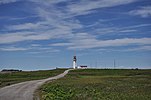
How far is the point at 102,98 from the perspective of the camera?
111 feet

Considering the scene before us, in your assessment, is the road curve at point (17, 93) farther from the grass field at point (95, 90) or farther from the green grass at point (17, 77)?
the green grass at point (17, 77)

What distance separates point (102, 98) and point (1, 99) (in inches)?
413

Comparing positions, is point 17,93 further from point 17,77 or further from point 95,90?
point 17,77

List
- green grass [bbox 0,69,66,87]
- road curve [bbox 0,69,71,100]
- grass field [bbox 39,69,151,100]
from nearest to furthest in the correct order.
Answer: grass field [bbox 39,69,151,100]
road curve [bbox 0,69,71,100]
green grass [bbox 0,69,66,87]

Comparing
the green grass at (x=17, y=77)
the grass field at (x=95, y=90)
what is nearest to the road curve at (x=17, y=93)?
the grass field at (x=95, y=90)

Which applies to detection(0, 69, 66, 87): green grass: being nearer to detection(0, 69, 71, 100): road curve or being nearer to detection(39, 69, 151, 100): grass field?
detection(0, 69, 71, 100): road curve

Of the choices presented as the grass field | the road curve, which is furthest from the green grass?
the grass field

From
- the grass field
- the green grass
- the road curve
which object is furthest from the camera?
the green grass

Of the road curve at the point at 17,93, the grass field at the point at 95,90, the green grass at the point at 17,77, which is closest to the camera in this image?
the grass field at the point at 95,90

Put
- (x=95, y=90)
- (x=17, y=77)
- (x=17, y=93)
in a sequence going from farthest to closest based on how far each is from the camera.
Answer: (x=17, y=77) < (x=95, y=90) < (x=17, y=93)

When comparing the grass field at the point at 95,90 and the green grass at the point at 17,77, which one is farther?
the green grass at the point at 17,77

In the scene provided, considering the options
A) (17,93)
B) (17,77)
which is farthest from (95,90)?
(17,77)

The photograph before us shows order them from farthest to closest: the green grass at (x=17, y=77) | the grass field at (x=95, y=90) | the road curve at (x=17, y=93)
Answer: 1. the green grass at (x=17, y=77)
2. the road curve at (x=17, y=93)
3. the grass field at (x=95, y=90)

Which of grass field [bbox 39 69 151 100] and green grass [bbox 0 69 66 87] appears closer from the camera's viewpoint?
grass field [bbox 39 69 151 100]
